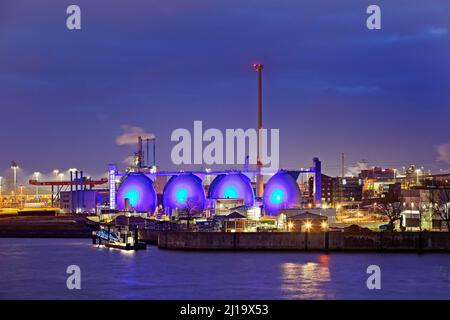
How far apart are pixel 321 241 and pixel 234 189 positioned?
3933 cm

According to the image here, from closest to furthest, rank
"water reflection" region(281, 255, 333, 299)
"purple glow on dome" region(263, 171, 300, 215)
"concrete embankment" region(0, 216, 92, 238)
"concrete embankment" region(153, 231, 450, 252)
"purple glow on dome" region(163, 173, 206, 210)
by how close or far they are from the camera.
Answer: "water reflection" region(281, 255, 333, 299)
"concrete embankment" region(153, 231, 450, 252)
"concrete embankment" region(0, 216, 92, 238)
"purple glow on dome" region(263, 171, 300, 215)
"purple glow on dome" region(163, 173, 206, 210)

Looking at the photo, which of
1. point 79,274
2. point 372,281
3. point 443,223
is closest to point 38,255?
point 79,274

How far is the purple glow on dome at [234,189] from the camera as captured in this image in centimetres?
9181

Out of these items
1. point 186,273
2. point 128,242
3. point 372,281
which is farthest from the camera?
point 128,242

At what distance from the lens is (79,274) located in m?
41.4

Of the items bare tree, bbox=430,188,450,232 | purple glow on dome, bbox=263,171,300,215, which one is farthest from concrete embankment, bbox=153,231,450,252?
purple glow on dome, bbox=263,171,300,215

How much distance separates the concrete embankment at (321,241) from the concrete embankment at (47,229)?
30.4 m

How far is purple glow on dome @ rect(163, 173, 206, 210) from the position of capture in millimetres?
91375

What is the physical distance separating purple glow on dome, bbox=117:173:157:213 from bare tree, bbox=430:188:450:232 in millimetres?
35106

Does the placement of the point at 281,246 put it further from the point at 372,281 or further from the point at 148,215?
the point at 148,215

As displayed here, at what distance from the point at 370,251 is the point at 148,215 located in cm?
4087

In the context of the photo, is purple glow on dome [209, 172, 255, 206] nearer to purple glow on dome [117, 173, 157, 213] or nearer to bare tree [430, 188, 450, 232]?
purple glow on dome [117, 173, 157, 213]

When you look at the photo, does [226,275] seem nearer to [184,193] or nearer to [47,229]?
[47,229]

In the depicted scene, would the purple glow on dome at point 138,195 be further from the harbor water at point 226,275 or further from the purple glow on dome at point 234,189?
Result: the harbor water at point 226,275
